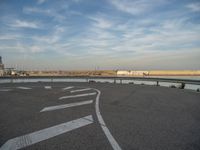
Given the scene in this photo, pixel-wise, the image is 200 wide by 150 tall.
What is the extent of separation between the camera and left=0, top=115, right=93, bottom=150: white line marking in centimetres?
411

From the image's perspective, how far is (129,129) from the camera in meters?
5.34

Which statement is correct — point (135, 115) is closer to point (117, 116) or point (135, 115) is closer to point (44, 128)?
point (117, 116)

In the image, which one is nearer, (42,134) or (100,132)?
(42,134)

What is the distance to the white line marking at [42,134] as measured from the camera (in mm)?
4109

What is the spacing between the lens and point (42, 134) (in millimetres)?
4867

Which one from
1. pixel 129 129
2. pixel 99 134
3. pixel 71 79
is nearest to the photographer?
pixel 99 134

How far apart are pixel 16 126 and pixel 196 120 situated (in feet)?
20.3

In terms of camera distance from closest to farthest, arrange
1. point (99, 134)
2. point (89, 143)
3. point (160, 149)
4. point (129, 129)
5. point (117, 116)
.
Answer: point (160, 149)
point (89, 143)
point (99, 134)
point (129, 129)
point (117, 116)

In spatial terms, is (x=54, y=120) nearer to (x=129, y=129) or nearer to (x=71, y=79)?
(x=129, y=129)

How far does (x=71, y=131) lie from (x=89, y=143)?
1.06 metres

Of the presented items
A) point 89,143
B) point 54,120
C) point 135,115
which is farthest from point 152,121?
point 54,120

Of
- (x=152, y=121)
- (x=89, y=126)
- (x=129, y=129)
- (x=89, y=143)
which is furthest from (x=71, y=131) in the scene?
(x=152, y=121)

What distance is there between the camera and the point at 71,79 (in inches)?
1398

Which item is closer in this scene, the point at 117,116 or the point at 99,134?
the point at 99,134
